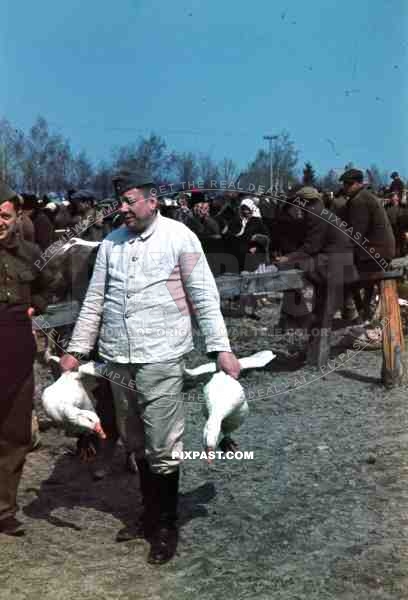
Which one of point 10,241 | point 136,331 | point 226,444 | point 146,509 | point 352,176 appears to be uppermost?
point 352,176

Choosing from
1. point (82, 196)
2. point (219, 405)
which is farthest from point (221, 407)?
point (82, 196)

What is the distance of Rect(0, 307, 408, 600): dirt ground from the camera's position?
11.4 feet

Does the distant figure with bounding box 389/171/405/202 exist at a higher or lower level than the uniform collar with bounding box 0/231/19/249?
higher

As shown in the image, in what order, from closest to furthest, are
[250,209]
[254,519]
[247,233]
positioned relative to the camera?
[254,519] → [247,233] → [250,209]

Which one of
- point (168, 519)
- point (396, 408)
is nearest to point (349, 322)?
point (396, 408)

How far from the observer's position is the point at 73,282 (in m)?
5.29

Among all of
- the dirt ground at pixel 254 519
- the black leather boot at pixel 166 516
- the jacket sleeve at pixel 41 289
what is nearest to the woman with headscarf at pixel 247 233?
the dirt ground at pixel 254 519

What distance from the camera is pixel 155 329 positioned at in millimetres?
3787

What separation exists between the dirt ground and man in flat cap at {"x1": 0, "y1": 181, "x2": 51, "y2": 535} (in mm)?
286

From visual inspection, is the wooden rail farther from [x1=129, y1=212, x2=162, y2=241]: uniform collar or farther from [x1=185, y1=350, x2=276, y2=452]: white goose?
[x1=129, y1=212, x2=162, y2=241]: uniform collar

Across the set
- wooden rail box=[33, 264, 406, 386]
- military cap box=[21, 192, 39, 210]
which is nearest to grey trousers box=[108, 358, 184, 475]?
wooden rail box=[33, 264, 406, 386]

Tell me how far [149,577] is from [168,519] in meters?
0.39

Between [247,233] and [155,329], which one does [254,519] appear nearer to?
[155,329]

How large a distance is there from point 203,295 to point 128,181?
2.20ft
